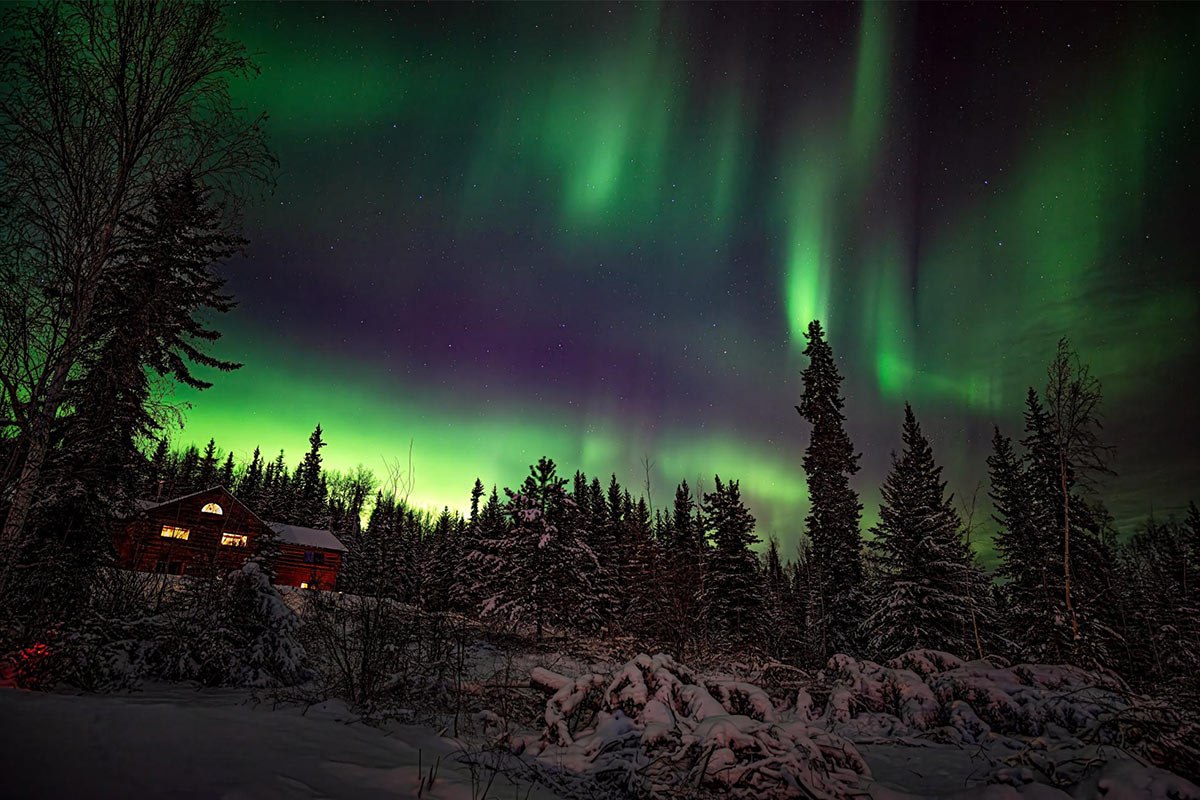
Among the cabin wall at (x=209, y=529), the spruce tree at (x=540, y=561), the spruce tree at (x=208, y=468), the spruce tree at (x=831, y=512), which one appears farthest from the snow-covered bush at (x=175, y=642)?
the spruce tree at (x=208, y=468)

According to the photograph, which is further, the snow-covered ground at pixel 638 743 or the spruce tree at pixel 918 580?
the spruce tree at pixel 918 580

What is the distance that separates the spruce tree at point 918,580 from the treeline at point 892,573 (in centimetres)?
8

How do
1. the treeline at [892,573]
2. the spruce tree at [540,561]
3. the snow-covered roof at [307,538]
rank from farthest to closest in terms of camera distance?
the snow-covered roof at [307,538]
the spruce tree at [540,561]
the treeline at [892,573]

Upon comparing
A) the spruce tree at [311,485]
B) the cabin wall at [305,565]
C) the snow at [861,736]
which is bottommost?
the cabin wall at [305,565]

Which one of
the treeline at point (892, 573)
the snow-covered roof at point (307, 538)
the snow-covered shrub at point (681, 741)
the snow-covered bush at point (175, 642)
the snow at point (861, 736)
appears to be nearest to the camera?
the snow at point (861, 736)

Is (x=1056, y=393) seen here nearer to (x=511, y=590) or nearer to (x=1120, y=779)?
(x=1120, y=779)

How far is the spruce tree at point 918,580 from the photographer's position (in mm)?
20984

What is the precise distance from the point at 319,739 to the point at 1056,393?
2424 centimetres

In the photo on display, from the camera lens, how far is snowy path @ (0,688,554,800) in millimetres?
2627

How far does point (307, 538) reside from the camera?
147 feet

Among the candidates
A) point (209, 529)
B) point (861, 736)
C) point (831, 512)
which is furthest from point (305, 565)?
point (861, 736)

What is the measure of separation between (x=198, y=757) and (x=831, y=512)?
26.7 meters

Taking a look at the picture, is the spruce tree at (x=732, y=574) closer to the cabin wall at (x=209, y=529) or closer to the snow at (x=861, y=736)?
the snow at (x=861, y=736)

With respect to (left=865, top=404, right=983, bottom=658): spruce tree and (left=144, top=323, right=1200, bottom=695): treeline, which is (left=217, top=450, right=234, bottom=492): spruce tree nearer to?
(left=144, top=323, right=1200, bottom=695): treeline
